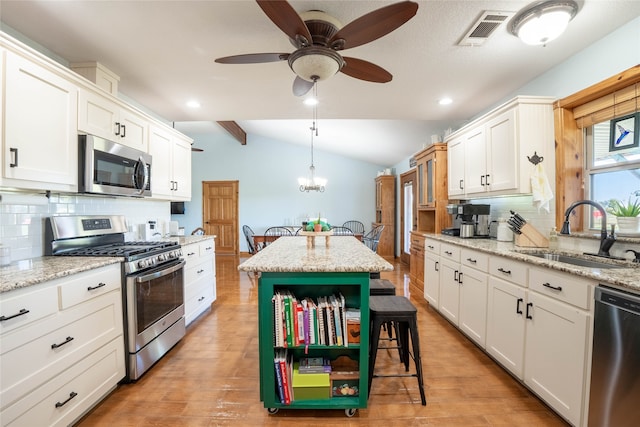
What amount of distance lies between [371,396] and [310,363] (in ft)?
1.73

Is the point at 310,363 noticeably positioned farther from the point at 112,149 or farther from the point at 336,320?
the point at 112,149

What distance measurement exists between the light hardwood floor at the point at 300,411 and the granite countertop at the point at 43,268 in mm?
894

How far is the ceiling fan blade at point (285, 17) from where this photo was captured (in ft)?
4.19

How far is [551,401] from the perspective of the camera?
1609mm

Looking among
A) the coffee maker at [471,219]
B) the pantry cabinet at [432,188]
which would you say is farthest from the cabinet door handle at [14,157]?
the pantry cabinet at [432,188]

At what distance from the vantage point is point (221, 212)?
25.2 feet

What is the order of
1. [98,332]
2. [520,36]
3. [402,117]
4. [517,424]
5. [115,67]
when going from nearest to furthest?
[517,424], [98,332], [520,36], [115,67], [402,117]

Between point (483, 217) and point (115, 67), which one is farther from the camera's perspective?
point (483, 217)

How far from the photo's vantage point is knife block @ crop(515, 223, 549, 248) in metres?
2.32

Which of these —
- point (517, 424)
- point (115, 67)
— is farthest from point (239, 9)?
point (517, 424)

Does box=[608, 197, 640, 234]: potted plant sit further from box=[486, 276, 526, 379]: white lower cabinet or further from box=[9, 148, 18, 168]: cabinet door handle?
box=[9, 148, 18, 168]: cabinet door handle

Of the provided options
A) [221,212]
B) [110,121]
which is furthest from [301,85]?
[221,212]

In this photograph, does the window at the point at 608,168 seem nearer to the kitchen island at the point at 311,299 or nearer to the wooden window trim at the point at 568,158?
the wooden window trim at the point at 568,158

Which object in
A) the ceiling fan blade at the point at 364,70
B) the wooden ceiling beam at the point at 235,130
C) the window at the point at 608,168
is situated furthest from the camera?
the wooden ceiling beam at the point at 235,130
